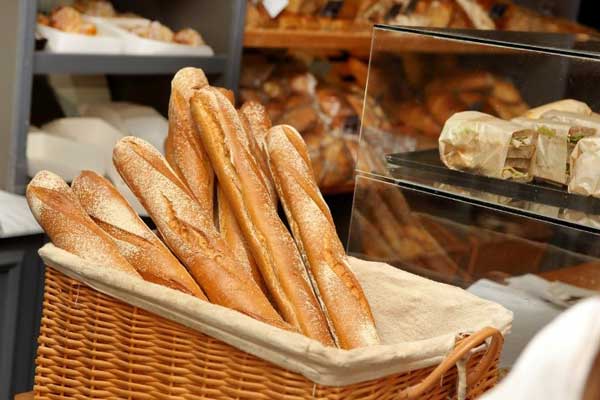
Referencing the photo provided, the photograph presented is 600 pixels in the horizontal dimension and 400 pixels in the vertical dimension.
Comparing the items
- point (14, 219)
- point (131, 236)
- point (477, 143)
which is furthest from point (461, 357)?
point (14, 219)

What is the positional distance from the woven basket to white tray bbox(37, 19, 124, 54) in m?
1.20

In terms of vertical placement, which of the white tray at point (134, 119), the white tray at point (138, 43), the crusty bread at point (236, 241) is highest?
the white tray at point (138, 43)

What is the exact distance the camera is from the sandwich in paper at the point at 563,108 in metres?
1.43

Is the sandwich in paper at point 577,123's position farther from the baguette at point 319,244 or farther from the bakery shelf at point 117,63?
the bakery shelf at point 117,63

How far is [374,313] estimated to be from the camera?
117 cm

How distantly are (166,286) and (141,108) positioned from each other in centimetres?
159

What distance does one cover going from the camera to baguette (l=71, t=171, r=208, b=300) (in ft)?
3.33

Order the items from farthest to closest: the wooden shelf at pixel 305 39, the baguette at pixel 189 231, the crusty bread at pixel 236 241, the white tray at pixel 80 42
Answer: the wooden shelf at pixel 305 39 < the white tray at pixel 80 42 < the crusty bread at pixel 236 241 < the baguette at pixel 189 231

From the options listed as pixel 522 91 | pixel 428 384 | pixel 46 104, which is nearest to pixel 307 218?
pixel 428 384

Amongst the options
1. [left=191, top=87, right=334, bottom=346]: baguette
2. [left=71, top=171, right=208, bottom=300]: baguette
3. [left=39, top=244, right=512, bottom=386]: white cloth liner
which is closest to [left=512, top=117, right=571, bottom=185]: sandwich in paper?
[left=39, top=244, right=512, bottom=386]: white cloth liner

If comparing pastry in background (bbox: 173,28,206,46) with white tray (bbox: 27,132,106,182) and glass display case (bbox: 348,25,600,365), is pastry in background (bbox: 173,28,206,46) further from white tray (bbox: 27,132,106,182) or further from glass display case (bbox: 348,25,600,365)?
glass display case (bbox: 348,25,600,365)

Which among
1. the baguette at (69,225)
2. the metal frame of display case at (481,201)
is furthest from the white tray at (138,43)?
the baguette at (69,225)

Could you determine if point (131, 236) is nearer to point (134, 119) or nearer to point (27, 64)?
point (27, 64)

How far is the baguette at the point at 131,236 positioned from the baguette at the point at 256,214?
0.37 feet
